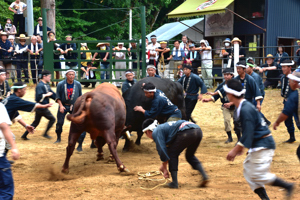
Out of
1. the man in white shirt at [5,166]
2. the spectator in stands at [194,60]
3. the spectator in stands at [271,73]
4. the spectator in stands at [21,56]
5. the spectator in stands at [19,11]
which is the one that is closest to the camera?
the man in white shirt at [5,166]

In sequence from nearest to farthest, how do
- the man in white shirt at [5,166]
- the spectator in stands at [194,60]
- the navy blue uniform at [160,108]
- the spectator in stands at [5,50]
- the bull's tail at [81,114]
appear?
the man in white shirt at [5,166] < the bull's tail at [81,114] < the navy blue uniform at [160,108] < the spectator in stands at [5,50] < the spectator in stands at [194,60]

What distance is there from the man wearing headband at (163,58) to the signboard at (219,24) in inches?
196

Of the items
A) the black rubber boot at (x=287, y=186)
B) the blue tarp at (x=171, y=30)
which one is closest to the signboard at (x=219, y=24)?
the blue tarp at (x=171, y=30)

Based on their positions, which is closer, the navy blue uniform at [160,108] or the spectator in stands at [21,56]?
the navy blue uniform at [160,108]

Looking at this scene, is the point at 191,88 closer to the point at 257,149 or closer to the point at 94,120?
the point at 94,120

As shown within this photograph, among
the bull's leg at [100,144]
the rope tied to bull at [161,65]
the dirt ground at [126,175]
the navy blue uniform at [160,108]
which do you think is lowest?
the dirt ground at [126,175]

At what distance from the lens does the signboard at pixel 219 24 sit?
1967 cm

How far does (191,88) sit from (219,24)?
10.3 metres

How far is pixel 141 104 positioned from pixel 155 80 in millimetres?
1215

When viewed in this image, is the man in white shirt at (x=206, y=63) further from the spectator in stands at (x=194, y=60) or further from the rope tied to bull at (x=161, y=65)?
the rope tied to bull at (x=161, y=65)

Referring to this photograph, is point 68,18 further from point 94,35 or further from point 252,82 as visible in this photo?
point 252,82

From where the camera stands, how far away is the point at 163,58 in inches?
625

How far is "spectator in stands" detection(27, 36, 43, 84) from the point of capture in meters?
15.6

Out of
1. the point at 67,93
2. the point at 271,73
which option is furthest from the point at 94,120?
the point at 271,73
